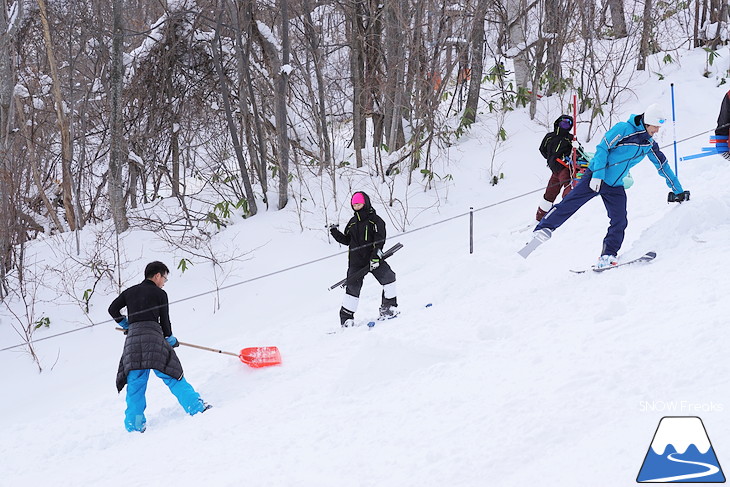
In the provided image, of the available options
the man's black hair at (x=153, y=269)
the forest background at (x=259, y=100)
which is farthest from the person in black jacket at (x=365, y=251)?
the forest background at (x=259, y=100)

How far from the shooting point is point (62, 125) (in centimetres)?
1077

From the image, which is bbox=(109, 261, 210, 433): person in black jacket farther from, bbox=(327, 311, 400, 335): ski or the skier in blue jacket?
the skier in blue jacket

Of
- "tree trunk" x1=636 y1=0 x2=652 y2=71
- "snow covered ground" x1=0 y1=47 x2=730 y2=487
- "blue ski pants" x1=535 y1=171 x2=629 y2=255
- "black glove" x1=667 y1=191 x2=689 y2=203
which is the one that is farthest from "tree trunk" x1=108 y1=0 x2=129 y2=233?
"tree trunk" x1=636 y1=0 x2=652 y2=71

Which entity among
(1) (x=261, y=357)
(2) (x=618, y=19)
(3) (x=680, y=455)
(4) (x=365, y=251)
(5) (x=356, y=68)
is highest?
(2) (x=618, y=19)

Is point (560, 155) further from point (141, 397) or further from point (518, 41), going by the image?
point (518, 41)

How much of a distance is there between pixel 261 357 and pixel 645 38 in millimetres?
10666

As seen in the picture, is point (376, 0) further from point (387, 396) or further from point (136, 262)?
point (387, 396)

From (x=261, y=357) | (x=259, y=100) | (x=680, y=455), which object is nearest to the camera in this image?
(x=680, y=455)

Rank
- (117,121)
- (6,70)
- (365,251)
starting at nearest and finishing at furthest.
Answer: (365,251) < (6,70) < (117,121)

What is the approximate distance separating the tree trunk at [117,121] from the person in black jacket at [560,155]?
6433mm

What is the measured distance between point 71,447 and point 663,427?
4313 mm

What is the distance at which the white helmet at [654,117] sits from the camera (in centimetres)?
569

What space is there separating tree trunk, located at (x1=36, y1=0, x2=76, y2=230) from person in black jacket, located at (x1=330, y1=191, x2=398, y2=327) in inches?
263

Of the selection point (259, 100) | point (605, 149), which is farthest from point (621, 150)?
point (259, 100)
